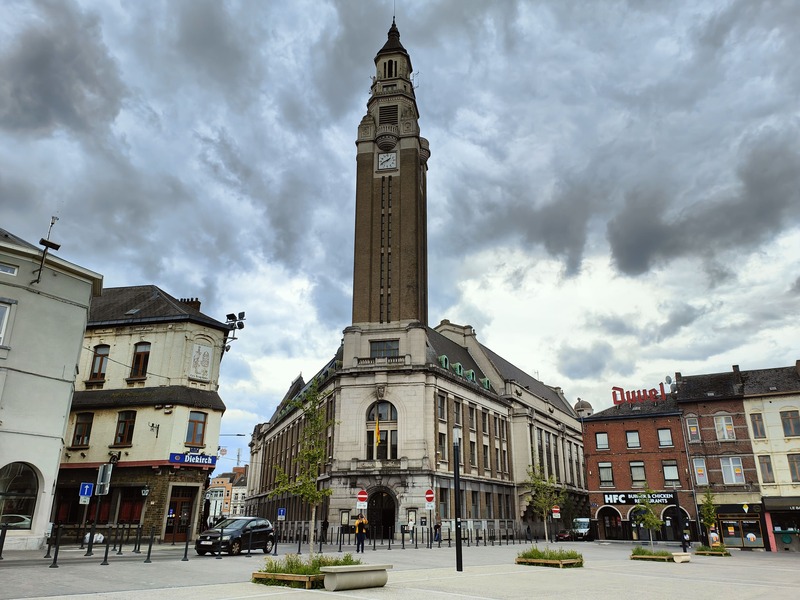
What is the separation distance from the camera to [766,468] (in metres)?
46.0

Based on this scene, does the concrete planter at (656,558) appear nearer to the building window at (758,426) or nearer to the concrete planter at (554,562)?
the concrete planter at (554,562)

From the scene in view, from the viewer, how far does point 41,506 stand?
1007 inches

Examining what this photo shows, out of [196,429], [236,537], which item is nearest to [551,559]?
[236,537]

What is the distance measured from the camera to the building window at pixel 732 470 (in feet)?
154

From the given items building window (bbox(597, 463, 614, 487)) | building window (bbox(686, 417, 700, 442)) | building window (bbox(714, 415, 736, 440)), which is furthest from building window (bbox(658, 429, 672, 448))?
building window (bbox(597, 463, 614, 487))

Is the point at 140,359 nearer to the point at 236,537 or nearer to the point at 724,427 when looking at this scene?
the point at 236,537

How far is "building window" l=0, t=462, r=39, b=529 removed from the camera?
24812 millimetres

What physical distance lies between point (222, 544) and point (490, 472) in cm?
3847

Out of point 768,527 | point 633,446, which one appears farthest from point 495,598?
point 633,446

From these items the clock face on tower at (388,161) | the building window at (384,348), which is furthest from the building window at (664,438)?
the clock face on tower at (388,161)

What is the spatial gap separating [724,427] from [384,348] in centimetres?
2889

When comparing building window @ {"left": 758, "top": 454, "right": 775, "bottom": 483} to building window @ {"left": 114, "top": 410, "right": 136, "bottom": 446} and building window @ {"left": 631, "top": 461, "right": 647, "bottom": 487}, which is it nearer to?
building window @ {"left": 631, "top": 461, "right": 647, "bottom": 487}

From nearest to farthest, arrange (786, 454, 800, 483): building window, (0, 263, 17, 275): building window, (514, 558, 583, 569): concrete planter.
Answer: (514, 558, 583, 569): concrete planter, (0, 263, 17, 275): building window, (786, 454, 800, 483): building window

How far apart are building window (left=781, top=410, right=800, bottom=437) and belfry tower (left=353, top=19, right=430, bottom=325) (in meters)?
30.2
